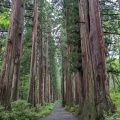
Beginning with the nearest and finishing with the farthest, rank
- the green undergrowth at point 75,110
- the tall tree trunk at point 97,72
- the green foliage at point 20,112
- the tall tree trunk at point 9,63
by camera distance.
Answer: the tall tree trunk at point 97,72
the tall tree trunk at point 9,63
the green foliage at point 20,112
the green undergrowth at point 75,110

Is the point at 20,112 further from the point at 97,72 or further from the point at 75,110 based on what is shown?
the point at 75,110

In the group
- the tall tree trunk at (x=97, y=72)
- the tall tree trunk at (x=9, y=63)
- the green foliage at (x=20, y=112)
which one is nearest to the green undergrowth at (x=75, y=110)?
the green foliage at (x=20, y=112)

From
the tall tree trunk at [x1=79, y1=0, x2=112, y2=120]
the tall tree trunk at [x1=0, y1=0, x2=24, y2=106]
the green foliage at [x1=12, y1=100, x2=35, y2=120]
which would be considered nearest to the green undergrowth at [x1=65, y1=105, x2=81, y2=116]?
the green foliage at [x1=12, y1=100, x2=35, y2=120]

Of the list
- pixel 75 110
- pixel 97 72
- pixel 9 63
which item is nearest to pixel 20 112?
pixel 9 63

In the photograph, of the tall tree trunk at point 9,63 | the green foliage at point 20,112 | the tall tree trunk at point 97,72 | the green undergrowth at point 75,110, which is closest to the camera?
the tall tree trunk at point 97,72

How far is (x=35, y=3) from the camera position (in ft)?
54.2

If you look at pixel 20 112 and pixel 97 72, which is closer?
pixel 97 72

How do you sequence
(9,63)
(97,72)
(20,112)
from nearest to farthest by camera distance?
(97,72), (9,63), (20,112)

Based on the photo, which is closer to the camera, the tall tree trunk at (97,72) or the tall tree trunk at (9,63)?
the tall tree trunk at (97,72)

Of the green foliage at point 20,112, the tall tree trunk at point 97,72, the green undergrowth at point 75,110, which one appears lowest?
the green undergrowth at point 75,110

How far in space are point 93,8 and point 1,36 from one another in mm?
16274

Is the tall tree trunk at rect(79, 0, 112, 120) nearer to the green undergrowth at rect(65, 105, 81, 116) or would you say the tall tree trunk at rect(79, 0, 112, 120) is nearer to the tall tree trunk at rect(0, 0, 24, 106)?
the tall tree trunk at rect(0, 0, 24, 106)

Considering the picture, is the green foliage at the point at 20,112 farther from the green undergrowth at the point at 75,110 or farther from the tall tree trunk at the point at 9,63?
the green undergrowth at the point at 75,110

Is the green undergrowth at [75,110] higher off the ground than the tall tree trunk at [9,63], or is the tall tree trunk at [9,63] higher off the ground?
the tall tree trunk at [9,63]
